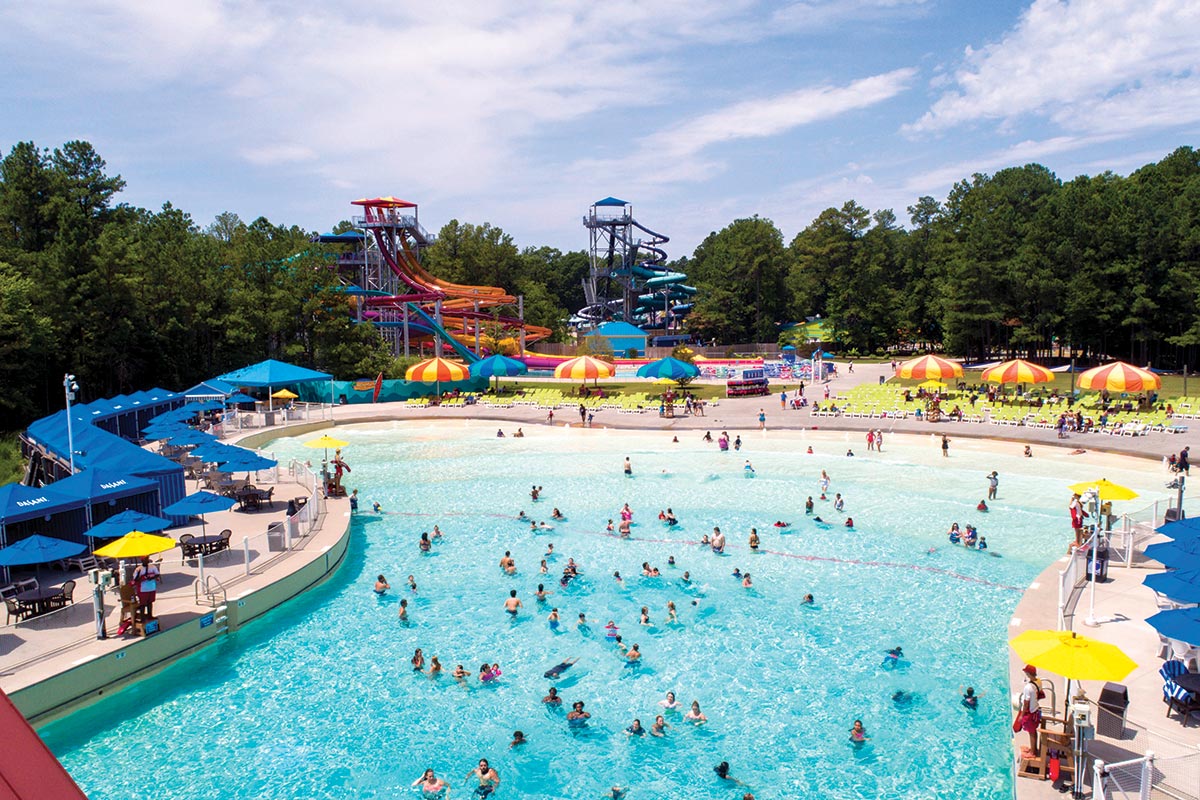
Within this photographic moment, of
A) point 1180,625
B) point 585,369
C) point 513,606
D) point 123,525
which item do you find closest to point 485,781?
point 513,606

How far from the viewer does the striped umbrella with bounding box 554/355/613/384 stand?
132ft

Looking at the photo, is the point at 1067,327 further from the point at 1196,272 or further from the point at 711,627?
the point at 711,627

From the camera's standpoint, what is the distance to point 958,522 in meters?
19.8

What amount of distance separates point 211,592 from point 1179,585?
1447 centimetres

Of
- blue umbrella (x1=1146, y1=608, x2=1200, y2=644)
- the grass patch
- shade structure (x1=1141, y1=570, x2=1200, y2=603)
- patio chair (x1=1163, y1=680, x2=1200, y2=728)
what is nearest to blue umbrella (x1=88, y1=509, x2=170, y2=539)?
the grass patch

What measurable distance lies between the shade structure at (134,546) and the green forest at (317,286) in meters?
22.9

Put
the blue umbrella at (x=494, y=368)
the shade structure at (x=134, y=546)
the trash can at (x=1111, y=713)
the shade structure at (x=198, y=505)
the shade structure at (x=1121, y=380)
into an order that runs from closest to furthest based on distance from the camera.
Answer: the trash can at (x=1111, y=713)
the shade structure at (x=134, y=546)
the shade structure at (x=198, y=505)
the shade structure at (x=1121, y=380)
the blue umbrella at (x=494, y=368)

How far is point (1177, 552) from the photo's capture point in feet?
35.7

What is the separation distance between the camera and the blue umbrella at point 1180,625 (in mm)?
8523

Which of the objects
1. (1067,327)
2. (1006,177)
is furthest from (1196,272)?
(1006,177)

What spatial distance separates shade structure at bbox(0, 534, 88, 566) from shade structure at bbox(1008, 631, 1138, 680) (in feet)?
45.5

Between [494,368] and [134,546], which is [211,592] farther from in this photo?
[494,368]

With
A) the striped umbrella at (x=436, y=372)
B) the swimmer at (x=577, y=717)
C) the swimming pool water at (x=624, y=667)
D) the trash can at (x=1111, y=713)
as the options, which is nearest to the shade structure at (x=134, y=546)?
the swimming pool water at (x=624, y=667)

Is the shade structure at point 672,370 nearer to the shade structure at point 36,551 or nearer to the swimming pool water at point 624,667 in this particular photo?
the swimming pool water at point 624,667
